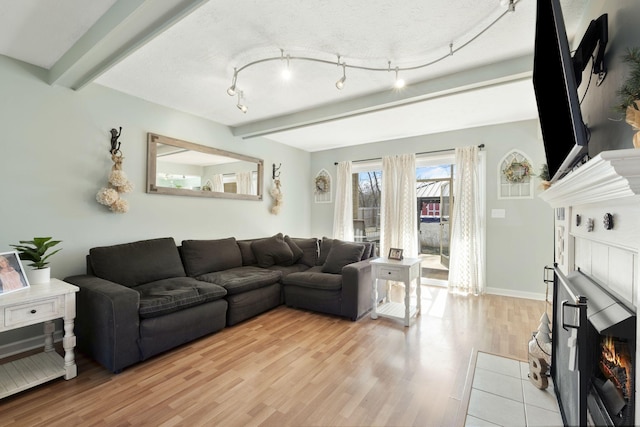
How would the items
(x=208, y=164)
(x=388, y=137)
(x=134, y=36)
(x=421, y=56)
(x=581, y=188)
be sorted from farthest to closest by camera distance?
(x=388, y=137) → (x=208, y=164) → (x=421, y=56) → (x=134, y=36) → (x=581, y=188)

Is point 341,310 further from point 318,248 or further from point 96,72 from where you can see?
point 96,72

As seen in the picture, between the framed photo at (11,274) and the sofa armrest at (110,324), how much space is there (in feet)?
1.23

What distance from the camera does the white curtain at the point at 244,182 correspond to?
4.30 meters

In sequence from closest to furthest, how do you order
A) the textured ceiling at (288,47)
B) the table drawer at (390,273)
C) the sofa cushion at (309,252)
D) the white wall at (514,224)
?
1. the textured ceiling at (288,47)
2. the table drawer at (390,273)
3. the white wall at (514,224)
4. the sofa cushion at (309,252)

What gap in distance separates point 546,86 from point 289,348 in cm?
257

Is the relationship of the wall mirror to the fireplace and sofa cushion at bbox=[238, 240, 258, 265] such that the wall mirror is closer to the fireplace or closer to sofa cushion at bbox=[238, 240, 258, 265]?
sofa cushion at bbox=[238, 240, 258, 265]

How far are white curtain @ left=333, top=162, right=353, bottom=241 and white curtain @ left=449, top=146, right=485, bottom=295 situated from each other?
176cm

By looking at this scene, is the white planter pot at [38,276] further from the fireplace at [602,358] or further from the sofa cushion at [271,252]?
the fireplace at [602,358]

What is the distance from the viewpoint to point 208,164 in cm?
389

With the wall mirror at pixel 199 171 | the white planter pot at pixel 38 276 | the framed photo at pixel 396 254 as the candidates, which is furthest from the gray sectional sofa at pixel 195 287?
the wall mirror at pixel 199 171

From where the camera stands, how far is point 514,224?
396 cm

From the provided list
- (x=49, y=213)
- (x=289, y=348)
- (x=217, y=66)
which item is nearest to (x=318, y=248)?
(x=289, y=348)

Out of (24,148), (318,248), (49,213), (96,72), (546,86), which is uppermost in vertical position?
(96,72)

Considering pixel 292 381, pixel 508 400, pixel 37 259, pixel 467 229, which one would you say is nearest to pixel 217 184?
pixel 37 259
